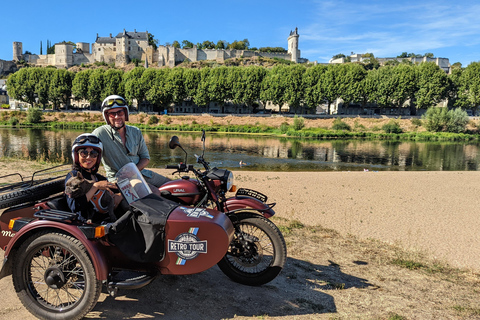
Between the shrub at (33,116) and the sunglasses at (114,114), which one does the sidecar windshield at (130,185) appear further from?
the shrub at (33,116)

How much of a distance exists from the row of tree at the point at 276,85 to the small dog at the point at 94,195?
6490 centimetres

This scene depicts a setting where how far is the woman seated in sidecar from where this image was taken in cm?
358

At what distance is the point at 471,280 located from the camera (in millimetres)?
5066

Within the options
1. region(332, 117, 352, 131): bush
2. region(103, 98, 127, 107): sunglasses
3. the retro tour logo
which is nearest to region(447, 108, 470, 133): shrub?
region(332, 117, 352, 131): bush

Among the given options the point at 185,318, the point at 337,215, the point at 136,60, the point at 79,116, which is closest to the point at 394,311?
the point at 185,318

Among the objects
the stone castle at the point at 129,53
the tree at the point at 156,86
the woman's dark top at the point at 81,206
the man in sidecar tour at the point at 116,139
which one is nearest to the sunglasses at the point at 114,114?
the man in sidecar tour at the point at 116,139

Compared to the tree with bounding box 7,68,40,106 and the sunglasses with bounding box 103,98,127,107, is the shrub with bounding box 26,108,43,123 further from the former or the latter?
the sunglasses with bounding box 103,98,127,107

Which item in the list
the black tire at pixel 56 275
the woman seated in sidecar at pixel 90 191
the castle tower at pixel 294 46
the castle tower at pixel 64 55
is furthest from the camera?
the castle tower at pixel 294 46

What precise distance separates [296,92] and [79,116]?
42379 mm

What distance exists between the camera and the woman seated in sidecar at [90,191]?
3584mm

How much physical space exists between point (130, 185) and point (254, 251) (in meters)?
1.69

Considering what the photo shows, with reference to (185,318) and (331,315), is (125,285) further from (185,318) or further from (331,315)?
(331,315)

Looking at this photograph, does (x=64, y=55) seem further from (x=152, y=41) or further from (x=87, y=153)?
(x=87, y=153)

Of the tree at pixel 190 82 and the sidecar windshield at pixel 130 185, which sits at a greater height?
the tree at pixel 190 82
